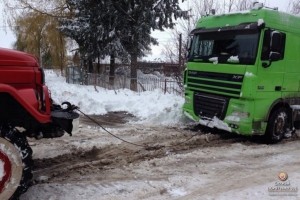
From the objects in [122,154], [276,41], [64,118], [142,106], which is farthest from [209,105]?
[64,118]

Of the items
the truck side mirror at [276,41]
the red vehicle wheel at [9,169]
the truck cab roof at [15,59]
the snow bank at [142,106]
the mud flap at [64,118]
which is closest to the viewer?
the red vehicle wheel at [9,169]

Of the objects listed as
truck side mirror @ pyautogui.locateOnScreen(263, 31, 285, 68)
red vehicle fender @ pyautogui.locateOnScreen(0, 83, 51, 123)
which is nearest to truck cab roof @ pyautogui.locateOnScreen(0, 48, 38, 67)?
red vehicle fender @ pyautogui.locateOnScreen(0, 83, 51, 123)

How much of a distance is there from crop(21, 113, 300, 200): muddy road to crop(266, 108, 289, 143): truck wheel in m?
0.24

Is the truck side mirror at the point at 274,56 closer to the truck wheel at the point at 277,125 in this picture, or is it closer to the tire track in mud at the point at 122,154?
the truck wheel at the point at 277,125

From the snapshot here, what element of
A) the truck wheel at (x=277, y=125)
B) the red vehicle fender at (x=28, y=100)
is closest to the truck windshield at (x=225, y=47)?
the truck wheel at (x=277, y=125)

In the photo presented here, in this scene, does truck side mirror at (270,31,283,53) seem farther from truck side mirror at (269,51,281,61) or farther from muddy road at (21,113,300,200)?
muddy road at (21,113,300,200)

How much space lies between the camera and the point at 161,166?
670 cm

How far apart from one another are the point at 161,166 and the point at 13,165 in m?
2.75

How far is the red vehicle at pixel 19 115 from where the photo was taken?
15.3ft

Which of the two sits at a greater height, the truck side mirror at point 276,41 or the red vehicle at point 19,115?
the truck side mirror at point 276,41

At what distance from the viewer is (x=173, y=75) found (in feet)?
58.4

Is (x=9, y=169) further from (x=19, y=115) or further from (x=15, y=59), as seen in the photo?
(x=15, y=59)

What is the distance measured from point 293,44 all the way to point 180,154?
4.03 metres

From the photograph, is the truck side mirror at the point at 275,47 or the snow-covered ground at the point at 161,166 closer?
the snow-covered ground at the point at 161,166
